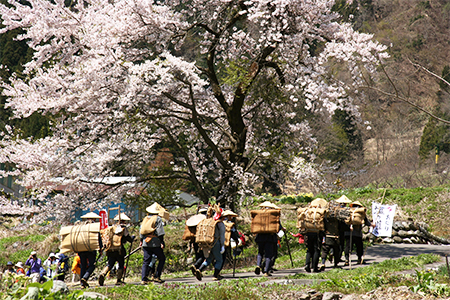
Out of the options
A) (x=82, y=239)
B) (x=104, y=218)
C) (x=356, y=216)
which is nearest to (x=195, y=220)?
(x=82, y=239)

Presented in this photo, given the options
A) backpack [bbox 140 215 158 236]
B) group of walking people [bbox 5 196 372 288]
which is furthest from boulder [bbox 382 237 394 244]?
backpack [bbox 140 215 158 236]

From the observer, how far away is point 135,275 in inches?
587

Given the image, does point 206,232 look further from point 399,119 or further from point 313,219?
point 399,119

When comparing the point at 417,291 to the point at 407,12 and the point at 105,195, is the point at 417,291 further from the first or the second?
the point at 407,12

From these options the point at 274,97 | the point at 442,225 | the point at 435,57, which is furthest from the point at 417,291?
the point at 435,57

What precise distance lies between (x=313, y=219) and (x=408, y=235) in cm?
774

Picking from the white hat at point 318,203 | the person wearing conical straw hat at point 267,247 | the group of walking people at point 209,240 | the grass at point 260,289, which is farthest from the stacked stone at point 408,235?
the grass at point 260,289

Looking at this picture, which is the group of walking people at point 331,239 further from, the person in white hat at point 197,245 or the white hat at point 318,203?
the person in white hat at point 197,245

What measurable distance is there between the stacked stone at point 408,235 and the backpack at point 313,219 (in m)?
6.46

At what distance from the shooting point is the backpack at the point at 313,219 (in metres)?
11.4

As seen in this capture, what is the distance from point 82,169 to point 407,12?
45.9 meters

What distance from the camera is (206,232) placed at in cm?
1088

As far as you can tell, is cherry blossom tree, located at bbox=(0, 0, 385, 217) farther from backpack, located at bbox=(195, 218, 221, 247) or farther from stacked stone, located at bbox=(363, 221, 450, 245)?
stacked stone, located at bbox=(363, 221, 450, 245)

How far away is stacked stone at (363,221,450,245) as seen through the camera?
1722cm
